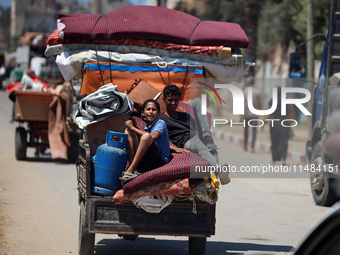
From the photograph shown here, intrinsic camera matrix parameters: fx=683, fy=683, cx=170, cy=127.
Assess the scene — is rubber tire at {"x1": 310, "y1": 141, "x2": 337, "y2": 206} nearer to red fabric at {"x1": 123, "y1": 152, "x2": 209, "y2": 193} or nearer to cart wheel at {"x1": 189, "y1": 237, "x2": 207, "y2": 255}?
cart wheel at {"x1": 189, "y1": 237, "x2": 207, "y2": 255}

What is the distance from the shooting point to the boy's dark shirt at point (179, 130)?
7277 millimetres

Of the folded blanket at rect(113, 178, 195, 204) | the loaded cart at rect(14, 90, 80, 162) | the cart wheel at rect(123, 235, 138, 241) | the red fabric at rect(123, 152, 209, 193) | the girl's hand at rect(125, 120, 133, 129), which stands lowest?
the loaded cart at rect(14, 90, 80, 162)

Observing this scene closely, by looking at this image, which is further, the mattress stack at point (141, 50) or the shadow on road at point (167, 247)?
the mattress stack at point (141, 50)

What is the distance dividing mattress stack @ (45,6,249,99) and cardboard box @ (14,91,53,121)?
22.8ft

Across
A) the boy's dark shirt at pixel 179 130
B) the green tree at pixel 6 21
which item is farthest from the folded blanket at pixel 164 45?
the green tree at pixel 6 21

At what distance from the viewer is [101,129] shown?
7043mm

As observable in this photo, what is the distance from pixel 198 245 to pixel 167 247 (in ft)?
3.24

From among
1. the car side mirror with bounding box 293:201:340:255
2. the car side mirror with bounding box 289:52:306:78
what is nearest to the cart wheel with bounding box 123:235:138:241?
the car side mirror with bounding box 289:52:306:78

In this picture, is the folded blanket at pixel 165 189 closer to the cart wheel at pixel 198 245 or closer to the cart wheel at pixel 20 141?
the cart wheel at pixel 198 245

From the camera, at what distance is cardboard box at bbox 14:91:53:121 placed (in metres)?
14.9

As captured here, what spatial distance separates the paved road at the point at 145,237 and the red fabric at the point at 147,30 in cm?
202

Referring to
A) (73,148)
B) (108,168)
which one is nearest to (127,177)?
(108,168)

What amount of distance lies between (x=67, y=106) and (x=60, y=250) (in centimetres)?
807

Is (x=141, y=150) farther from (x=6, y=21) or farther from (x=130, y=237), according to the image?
(x=6, y=21)
